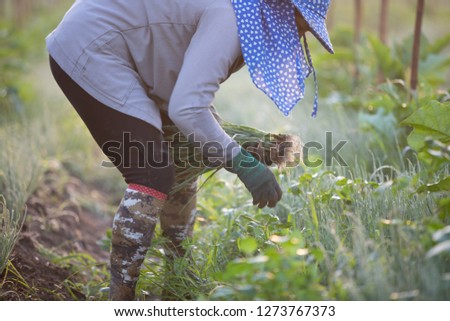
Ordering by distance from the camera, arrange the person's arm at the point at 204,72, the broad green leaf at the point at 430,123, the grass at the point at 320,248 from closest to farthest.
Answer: the grass at the point at 320,248 → the person's arm at the point at 204,72 → the broad green leaf at the point at 430,123

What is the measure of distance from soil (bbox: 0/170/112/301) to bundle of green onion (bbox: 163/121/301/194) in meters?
0.67

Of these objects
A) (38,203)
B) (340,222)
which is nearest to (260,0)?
(340,222)

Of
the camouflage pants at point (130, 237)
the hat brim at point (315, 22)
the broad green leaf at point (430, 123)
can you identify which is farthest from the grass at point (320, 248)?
the hat brim at point (315, 22)

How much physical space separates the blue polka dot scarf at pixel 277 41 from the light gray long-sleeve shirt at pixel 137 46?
55mm

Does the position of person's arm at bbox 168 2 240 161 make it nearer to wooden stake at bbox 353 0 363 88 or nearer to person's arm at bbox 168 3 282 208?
person's arm at bbox 168 3 282 208

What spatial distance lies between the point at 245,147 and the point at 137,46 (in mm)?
626

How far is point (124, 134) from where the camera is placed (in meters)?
2.18

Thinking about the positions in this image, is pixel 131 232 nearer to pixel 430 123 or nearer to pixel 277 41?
pixel 277 41

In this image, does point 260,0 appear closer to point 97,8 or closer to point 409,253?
point 97,8

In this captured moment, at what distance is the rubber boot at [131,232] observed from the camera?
2.17m

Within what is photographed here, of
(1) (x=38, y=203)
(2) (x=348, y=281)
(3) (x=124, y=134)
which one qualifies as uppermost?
(3) (x=124, y=134)

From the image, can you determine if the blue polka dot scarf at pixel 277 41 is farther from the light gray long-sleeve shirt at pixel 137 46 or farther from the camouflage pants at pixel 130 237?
the camouflage pants at pixel 130 237

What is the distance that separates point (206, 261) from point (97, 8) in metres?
1.14

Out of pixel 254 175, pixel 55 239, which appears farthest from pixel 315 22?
pixel 55 239
